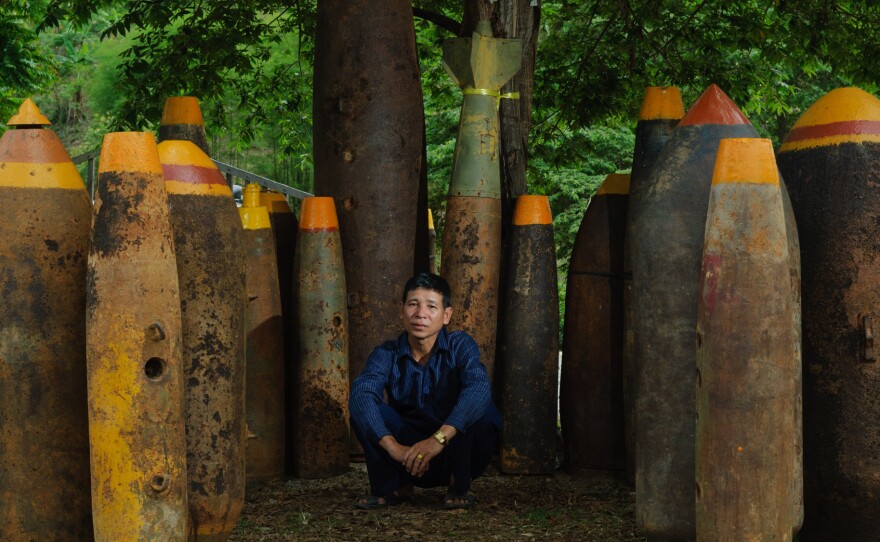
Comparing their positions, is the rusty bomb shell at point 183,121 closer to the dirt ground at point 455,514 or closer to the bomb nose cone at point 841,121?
the dirt ground at point 455,514

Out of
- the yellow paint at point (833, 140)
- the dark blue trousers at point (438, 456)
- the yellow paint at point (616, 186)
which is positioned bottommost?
the dark blue trousers at point (438, 456)

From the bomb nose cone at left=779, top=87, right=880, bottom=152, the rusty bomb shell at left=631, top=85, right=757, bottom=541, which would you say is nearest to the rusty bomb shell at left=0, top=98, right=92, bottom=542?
the rusty bomb shell at left=631, top=85, right=757, bottom=541

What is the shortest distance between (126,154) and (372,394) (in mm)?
1935

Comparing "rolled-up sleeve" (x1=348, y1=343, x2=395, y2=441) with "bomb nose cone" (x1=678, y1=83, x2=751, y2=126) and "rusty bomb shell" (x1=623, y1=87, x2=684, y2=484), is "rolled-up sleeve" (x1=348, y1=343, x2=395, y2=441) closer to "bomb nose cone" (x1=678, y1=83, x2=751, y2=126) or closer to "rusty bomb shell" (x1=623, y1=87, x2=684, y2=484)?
"rusty bomb shell" (x1=623, y1=87, x2=684, y2=484)

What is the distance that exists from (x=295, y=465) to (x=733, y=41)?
21.8 ft

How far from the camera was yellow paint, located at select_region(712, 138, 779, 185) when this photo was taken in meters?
3.98

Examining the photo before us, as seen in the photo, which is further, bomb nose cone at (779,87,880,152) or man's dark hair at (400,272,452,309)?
man's dark hair at (400,272,452,309)

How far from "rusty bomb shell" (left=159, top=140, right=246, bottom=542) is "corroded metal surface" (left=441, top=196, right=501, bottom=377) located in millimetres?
2019

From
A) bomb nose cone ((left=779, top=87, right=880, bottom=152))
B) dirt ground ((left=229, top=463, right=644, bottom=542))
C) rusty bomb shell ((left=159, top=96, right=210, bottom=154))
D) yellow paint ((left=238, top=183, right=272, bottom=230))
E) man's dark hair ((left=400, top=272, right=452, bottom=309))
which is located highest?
rusty bomb shell ((left=159, top=96, right=210, bottom=154))

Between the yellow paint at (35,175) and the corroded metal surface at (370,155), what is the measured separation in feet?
8.71

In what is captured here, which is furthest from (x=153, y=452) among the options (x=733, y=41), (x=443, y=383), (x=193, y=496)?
(x=733, y=41)

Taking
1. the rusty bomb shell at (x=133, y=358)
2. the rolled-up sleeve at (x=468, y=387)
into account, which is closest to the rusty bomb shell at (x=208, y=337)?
the rusty bomb shell at (x=133, y=358)

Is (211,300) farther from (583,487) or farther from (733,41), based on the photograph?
(733,41)

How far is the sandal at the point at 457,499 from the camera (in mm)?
5543
